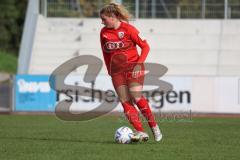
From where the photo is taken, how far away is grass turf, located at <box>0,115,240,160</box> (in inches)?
402

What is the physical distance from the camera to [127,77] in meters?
12.2

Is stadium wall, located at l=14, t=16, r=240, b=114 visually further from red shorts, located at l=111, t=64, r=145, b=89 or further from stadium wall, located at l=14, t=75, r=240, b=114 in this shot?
red shorts, located at l=111, t=64, r=145, b=89

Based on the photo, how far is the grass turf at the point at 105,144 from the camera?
402 inches

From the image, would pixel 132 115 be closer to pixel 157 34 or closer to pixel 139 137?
pixel 139 137

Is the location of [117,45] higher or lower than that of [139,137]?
higher

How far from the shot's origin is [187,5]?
1232 inches

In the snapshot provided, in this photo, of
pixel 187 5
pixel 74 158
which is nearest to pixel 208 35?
pixel 187 5

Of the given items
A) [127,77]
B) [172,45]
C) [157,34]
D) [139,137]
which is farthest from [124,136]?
[157,34]

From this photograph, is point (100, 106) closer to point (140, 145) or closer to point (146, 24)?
point (146, 24)

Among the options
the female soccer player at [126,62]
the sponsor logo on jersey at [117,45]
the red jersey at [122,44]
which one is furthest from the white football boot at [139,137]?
the sponsor logo on jersey at [117,45]

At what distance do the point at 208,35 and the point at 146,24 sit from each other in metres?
2.67

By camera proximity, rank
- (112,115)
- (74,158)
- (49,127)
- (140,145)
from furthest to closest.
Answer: (112,115) → (49,127) → (140,145) → (74,158)

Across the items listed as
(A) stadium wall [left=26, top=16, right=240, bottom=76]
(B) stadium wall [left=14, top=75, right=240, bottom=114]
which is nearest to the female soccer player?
(B) stadium wall [left=14, top=75, right=240, bottom=114]

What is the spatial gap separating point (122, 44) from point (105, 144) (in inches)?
64.5
